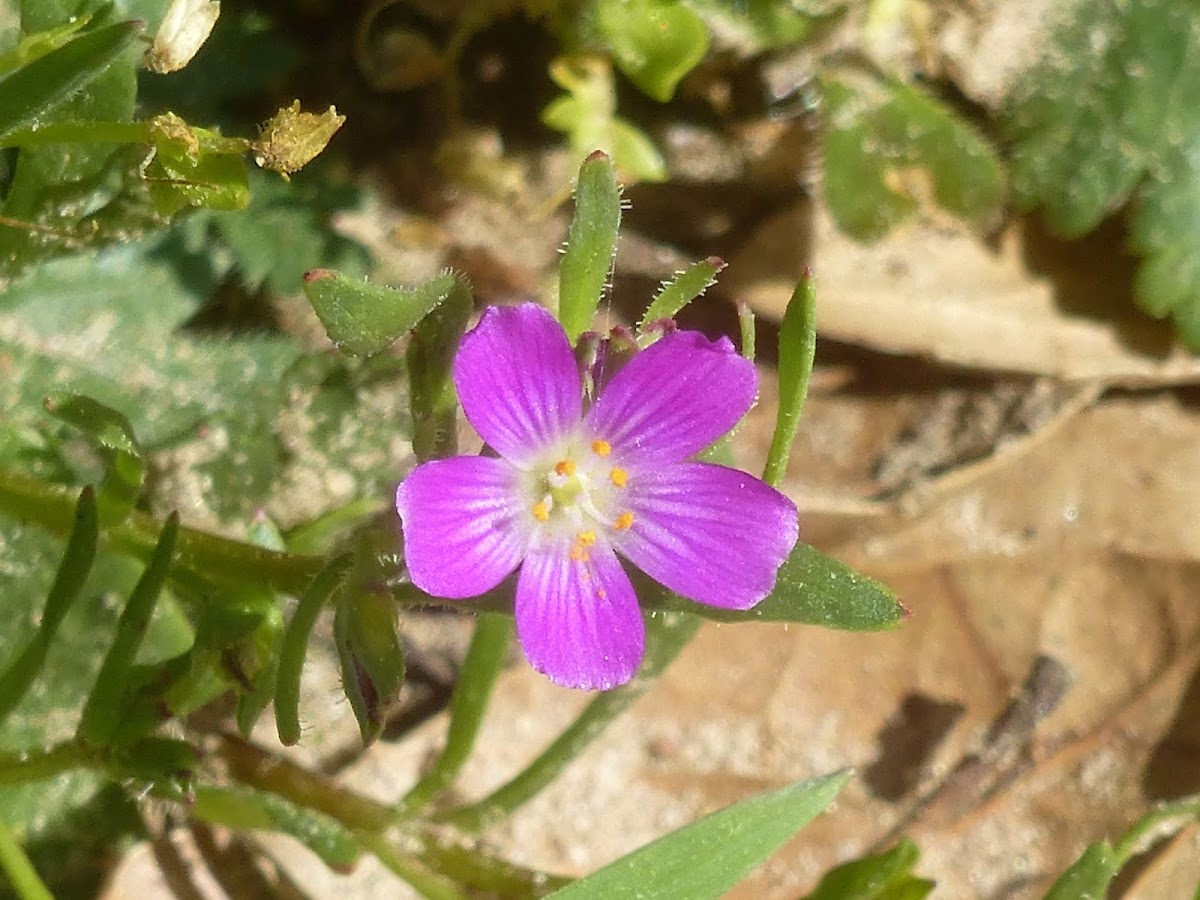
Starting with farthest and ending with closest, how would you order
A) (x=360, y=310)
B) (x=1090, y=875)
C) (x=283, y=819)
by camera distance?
(x=283, y=819) → (x=1090, y=875) → (x=360, y=310)

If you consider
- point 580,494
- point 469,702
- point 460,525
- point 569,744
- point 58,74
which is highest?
point 58,74

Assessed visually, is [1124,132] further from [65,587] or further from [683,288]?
[65,587]

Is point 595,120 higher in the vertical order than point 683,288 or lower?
lower

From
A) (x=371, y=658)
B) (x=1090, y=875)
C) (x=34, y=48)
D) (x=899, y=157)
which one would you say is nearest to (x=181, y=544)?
(x=371, y=658)

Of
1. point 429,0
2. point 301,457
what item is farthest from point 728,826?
point 429,0

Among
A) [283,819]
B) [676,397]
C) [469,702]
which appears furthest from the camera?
[469,702]

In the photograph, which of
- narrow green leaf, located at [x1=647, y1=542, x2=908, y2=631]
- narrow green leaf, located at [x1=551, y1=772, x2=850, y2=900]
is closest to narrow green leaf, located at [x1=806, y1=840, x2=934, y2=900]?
narrow green leaf, located at [x1=551, y1=772, x2=850, y2=900]
